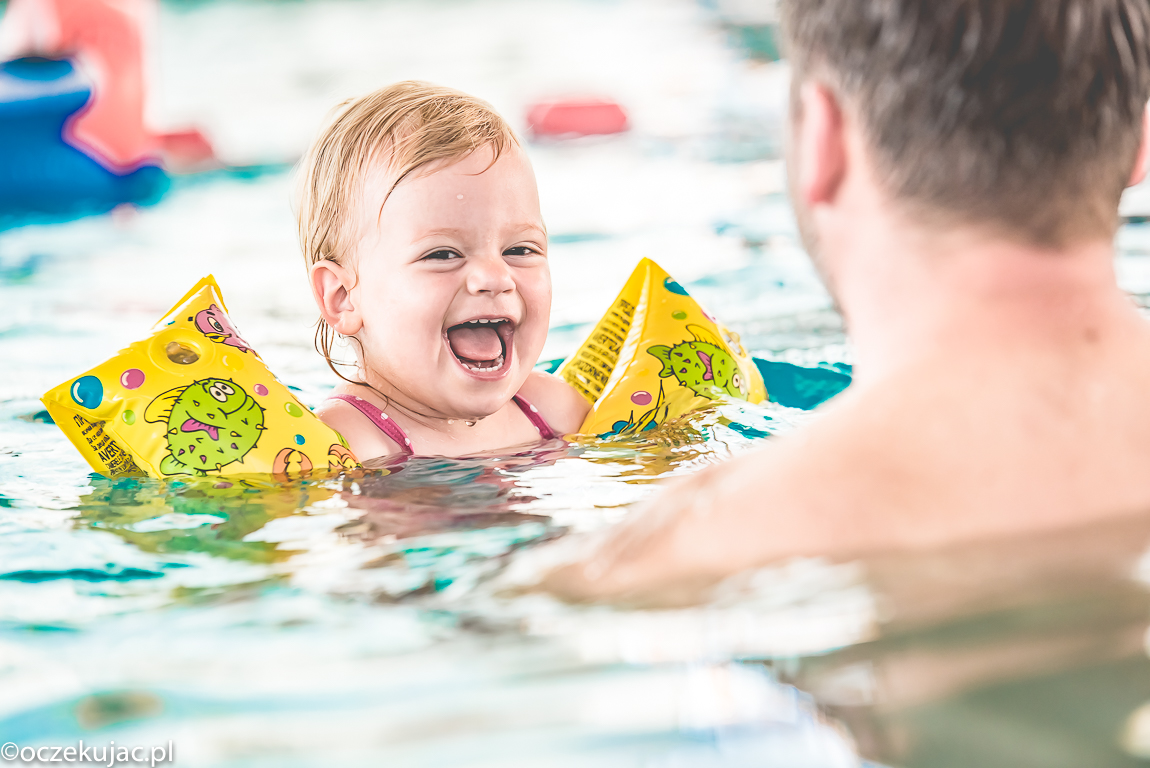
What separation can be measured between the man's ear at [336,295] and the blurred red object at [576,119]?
24.2 feet

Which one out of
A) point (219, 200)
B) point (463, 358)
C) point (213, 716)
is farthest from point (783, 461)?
point (219, 200)

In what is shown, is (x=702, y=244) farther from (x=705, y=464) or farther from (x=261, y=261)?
(x=705, y=464)

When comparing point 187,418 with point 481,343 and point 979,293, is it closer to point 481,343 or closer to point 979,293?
point 481,343

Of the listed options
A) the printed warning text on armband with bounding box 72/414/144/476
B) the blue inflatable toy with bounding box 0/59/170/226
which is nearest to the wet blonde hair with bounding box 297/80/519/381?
the printed warning text on armband with bounding box 72/414/144/476

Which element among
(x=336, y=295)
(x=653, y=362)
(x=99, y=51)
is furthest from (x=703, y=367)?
(x=99, y=51)

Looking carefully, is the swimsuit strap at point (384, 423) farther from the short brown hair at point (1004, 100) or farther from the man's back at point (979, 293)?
the short brown hair at point (1004, 100)

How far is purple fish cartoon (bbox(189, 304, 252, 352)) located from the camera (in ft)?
9.36

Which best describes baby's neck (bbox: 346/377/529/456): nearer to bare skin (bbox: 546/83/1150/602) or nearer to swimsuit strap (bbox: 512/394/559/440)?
swimsuit strap (bbox: 512/394/559/440)

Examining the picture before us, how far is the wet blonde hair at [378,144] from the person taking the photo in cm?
274

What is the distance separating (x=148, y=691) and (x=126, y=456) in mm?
1275

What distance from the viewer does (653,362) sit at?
3238 millimetres

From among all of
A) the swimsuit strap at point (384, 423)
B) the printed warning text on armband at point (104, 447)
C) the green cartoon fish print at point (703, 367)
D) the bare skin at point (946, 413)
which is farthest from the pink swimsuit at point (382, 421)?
the bare skin at point (946, 413)

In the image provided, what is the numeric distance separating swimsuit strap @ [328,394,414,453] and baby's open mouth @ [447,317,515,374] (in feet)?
0.75

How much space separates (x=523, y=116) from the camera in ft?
35.9
